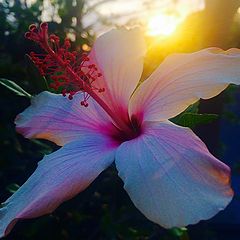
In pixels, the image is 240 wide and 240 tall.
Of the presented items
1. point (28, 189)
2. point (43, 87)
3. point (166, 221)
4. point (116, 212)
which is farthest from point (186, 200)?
point (116, 212)

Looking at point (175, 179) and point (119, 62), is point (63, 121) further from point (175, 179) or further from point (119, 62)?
point (175, 179)

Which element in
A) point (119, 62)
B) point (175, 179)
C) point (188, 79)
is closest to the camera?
point (175, 179)

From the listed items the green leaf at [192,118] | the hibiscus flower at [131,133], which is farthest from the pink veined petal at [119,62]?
the green leaf at [192,118]

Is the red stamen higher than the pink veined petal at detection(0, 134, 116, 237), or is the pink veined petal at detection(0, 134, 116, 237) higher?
the red stamen

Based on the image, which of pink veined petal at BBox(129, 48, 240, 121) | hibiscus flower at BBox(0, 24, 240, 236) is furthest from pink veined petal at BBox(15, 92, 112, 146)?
pink veined petal at BBox(129, 48, 240, 121)

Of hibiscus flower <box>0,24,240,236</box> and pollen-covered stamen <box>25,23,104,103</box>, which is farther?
pollen-covered stamen <box>25,23,104,103</box>

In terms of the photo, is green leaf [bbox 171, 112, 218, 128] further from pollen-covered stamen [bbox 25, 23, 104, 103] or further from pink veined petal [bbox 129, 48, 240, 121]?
pollen-covered stamen [bbox 25, 23, 104, 103]

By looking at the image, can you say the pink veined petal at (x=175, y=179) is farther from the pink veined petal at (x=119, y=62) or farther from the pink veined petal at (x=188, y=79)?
the pink veined petal at (x=119, y=62)

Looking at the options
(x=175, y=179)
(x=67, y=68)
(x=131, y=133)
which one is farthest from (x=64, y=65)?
(x=175, y=179)
